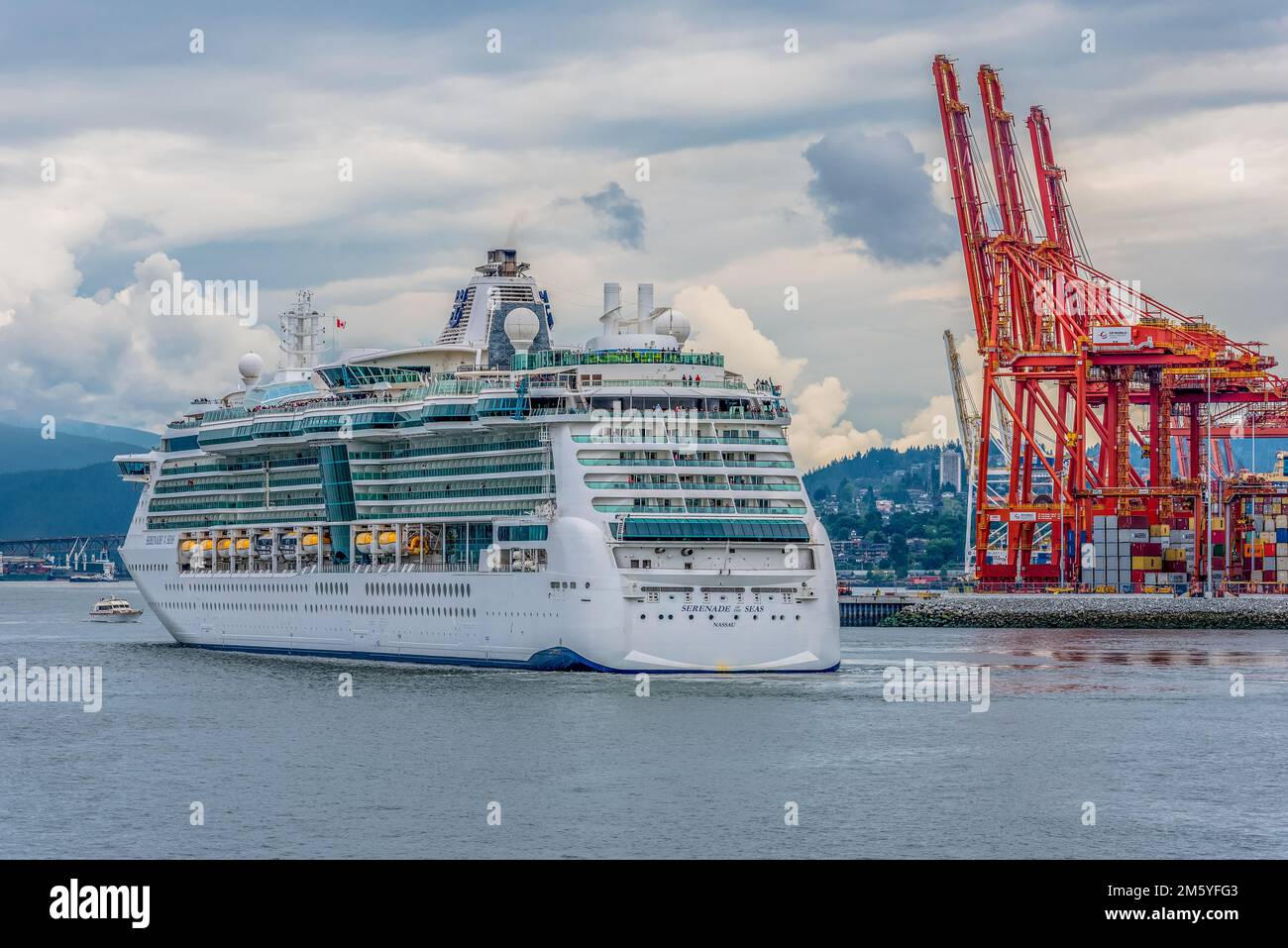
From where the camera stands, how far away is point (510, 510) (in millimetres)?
61062

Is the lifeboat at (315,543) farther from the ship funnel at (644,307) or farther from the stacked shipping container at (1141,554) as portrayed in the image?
the stacked shipping container at (1141,554)

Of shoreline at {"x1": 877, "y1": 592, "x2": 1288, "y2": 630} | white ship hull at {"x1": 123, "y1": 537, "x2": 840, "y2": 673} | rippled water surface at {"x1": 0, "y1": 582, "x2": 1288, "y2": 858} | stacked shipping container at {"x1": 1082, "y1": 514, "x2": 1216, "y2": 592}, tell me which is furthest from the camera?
stacked shipping container at {"x1": 1082, "y1": 514, "x2": 1216, "y2": 592}

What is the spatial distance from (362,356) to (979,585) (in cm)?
6561

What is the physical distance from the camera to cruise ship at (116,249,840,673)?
55844mm

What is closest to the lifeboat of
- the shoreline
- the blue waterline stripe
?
the blue waterline stripe

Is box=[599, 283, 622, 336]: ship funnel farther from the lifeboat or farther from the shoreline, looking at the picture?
the shoreline

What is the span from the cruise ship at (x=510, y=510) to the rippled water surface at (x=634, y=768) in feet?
5.91

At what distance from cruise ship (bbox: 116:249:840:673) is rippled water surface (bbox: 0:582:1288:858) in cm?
180

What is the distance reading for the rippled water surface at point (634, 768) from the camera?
36.1 meters

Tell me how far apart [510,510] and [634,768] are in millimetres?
A: 19491

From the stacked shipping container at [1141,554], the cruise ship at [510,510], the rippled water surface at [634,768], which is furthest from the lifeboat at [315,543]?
the stacked shipping container at [1141,554]

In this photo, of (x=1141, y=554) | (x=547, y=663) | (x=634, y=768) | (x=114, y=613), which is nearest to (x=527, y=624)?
(x=547, y=663)
